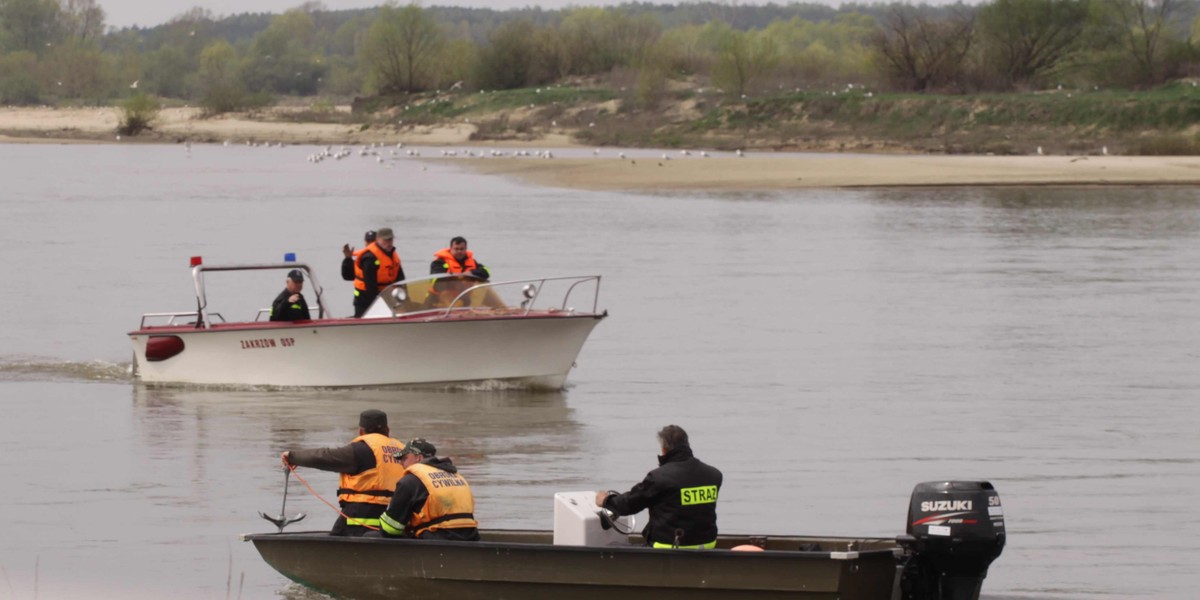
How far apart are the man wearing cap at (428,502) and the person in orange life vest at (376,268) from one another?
7907 millimetres

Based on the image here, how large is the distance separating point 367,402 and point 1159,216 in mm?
29993

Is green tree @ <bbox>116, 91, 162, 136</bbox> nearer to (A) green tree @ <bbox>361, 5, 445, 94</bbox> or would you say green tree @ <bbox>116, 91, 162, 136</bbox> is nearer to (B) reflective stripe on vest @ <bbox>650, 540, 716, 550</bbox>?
(A) green tree @ <bbox>361, 5, 445, 94</bbox>

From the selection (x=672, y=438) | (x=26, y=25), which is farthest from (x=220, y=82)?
(x=672, y=438)

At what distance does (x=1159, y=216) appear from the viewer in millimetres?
42812

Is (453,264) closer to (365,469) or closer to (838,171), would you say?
(365,469)

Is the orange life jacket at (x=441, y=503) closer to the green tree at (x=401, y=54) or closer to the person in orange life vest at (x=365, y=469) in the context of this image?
the person in orange life vest at (x=365, y=469)

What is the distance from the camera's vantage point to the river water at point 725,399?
12414 mm

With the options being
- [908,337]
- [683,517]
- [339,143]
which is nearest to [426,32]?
[339,143]

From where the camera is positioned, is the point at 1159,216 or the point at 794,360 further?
the point at 1159,216

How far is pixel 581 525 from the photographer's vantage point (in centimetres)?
977

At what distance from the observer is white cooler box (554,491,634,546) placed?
385 inches

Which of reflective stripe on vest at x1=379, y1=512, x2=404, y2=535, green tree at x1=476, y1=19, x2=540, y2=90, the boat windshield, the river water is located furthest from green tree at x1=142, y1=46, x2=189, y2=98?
reflective stripe on vest at x1=379, y1=512, x2=404, y2=535

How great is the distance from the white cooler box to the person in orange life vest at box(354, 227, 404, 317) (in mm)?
7999

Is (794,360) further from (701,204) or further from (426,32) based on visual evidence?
(426,32)
